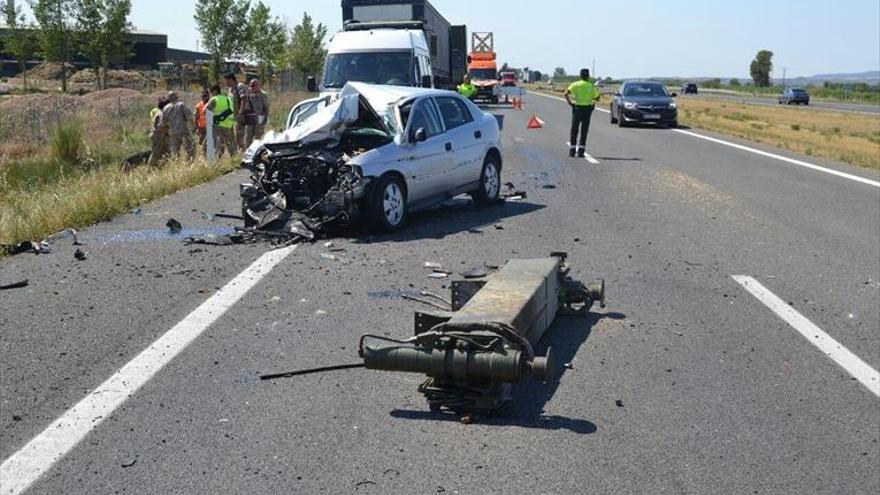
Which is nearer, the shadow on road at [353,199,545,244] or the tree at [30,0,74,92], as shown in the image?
the shadow on road at [353,199,545,244]

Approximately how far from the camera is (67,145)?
24438mm

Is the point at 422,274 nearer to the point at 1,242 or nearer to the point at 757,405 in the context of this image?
the point at 757,405

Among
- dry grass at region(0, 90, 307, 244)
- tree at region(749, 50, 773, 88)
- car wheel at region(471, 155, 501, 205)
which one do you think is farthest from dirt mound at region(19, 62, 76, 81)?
tree at region(749, 50, 773, 88)

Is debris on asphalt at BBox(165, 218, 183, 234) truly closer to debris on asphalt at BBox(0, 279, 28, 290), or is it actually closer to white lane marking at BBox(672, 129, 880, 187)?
debris on asphalt at BBox(0, 279, 28, 290)

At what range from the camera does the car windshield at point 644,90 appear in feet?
114

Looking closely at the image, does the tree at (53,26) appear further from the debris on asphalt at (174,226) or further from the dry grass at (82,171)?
the debris on asphalt at (174,226)

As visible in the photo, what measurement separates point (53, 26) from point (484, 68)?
81.9 feet

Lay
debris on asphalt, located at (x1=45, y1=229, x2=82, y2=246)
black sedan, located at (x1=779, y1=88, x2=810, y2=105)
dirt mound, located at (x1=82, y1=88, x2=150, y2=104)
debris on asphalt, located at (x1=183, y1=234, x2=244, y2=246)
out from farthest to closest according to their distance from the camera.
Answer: black sedan, located at (x1=779, y1=88, x2=810, y2=105) → dirt mound, located at (x1=82, y1=88, x2=150, y2=104) → debris on asphalt, located at (x1=45, y1=229, x2=82, y2=246) → debris on asphalt, located at (x1=183, y1=234, x2=244, y2=246)

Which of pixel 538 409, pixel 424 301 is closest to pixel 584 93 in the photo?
pixel 424 301

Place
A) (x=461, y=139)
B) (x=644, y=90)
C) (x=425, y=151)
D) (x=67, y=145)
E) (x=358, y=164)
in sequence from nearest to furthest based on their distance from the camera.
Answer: (x=358, y=164) < (x=425, y=151) < (x=461, y=139) < (x=67, y=145) < (x=644, y=90)

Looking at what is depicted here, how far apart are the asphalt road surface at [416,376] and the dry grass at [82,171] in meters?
0.70

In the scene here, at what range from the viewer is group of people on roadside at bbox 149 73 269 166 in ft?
63.7

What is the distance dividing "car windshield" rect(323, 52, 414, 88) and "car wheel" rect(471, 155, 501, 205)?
365 inches

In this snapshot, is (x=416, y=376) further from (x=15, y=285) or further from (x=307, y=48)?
(x=307, y=48)
